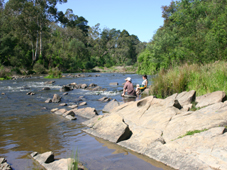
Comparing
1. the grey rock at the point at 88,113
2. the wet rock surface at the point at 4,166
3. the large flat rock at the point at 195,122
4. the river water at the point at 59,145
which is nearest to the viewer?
the wet rock surface at the point at 4,166

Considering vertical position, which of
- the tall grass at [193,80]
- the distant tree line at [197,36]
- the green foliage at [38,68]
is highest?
the distant tree line at [197,36]

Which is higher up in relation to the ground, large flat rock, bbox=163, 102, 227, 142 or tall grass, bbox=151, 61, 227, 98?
tall grass, bbox=151, 61, 227, 98

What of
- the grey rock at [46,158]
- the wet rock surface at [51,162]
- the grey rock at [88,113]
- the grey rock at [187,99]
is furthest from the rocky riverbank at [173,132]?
the grey rock at [46,158]

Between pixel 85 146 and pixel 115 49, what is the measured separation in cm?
8050

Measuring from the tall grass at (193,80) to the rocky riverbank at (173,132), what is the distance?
1807 mm

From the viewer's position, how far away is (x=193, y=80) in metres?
9.98

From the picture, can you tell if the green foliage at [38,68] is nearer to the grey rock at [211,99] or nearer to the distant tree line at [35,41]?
the distant tree line at [35,41]

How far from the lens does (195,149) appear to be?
417 centimetres

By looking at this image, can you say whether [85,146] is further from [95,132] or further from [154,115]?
[154,115]

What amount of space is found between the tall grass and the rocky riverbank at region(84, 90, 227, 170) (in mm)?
1807

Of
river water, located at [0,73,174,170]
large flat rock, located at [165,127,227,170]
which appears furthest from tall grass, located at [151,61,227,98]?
river water, located at [0,73,174,170]

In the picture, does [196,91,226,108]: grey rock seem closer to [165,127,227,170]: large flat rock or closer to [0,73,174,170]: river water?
[165,127,227,170]: large flat rock

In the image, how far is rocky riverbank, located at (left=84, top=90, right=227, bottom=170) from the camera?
156 inches

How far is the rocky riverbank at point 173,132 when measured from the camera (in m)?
3.97
